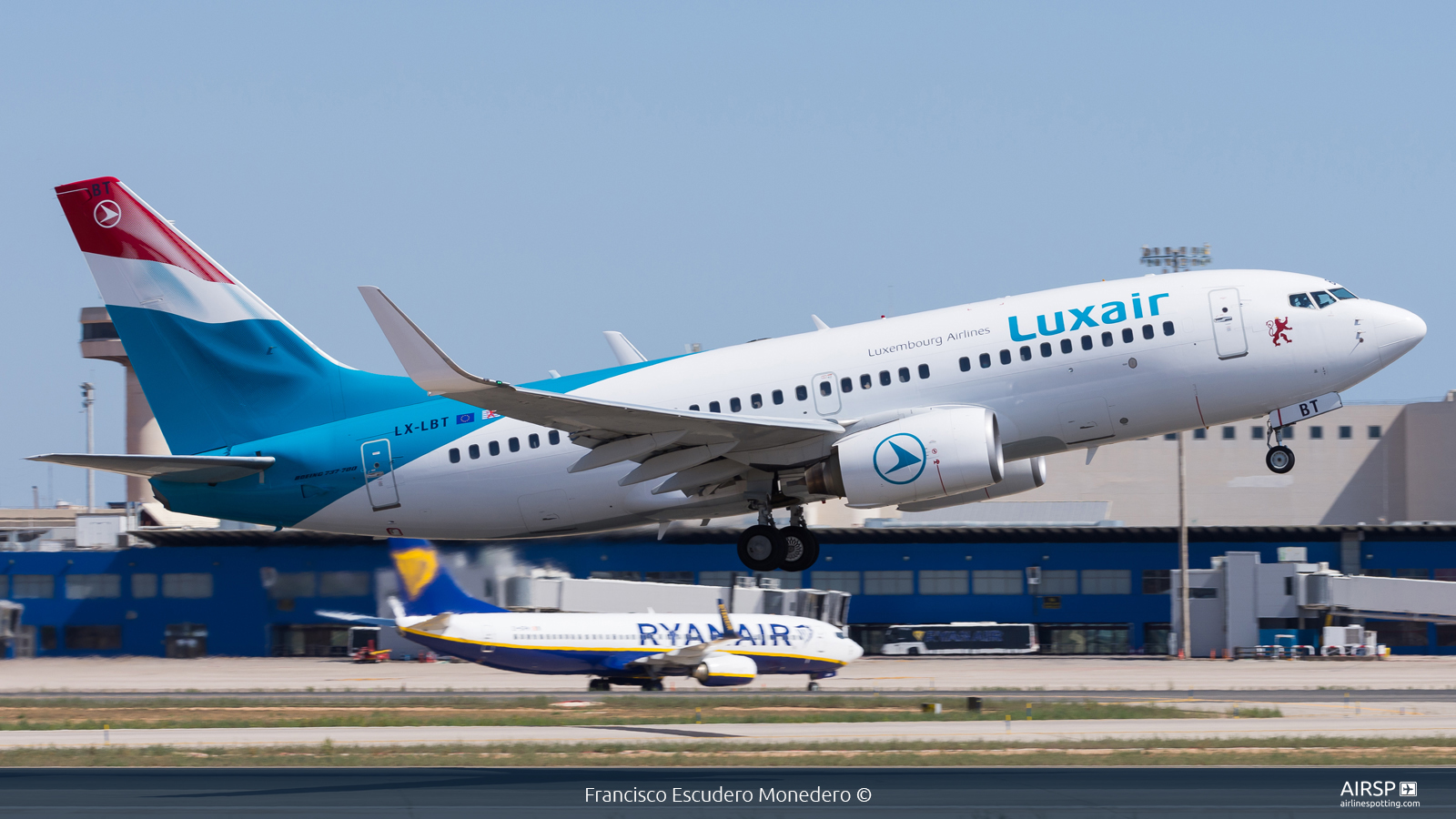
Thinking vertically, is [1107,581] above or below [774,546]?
below

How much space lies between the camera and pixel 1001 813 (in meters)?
28.2

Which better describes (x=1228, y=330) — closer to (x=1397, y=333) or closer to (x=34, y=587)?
(x=1397, y=333)

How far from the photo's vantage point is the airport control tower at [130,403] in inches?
4065

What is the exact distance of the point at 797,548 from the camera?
3117 cm

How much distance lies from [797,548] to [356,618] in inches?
1634

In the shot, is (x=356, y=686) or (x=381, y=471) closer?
(x=381, y=471)

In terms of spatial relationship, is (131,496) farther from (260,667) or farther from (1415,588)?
(1415,588)

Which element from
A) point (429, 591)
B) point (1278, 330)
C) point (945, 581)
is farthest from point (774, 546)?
point (945, 581)

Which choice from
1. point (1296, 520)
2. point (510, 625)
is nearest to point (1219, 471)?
point (1296, 520)

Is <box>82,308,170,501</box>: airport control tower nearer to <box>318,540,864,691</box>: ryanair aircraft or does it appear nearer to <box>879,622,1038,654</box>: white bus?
<box>318,540,864,691</box>: ryanair aircraft

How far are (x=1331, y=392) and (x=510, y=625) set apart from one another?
40.1 meters

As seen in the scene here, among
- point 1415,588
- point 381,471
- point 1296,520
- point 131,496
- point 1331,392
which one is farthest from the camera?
point 1296,520

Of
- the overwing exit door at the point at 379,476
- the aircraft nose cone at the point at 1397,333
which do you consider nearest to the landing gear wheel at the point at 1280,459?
the aircraft nose cone at the point at 1397,333

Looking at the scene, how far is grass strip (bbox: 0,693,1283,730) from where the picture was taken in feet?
162
